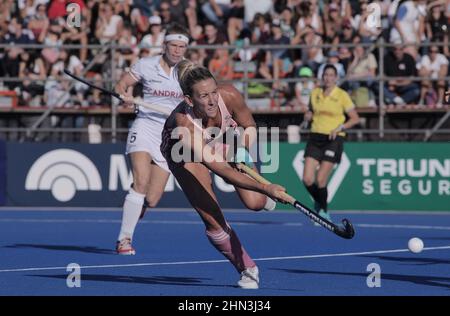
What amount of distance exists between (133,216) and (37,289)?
3.47m

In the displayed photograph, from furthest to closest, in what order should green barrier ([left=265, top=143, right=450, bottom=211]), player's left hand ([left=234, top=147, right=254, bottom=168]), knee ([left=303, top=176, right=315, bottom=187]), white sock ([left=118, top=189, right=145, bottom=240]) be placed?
1. green barrier ([left=265, top=143, right=450, bottom=211])
2. knee ([left=303, top=176, right=315, bottom=187])
3. white sock ([left=118, top=189, right=145, bottom=240])
4. player's left hand ([left=234, top=147, right=254, bottom=168])

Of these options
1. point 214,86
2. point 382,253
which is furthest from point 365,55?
point 214,86

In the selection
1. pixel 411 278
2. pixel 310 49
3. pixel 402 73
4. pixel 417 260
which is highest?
pixel 310 49

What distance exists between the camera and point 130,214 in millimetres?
13164

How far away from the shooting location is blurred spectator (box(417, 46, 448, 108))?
2114cm

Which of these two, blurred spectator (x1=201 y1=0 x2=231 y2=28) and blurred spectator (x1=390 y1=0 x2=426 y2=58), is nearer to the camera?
blurred spectator (x1=390 y1=0 x2=426 y2=58)

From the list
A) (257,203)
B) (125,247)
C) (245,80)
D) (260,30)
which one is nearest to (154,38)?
(260,30)

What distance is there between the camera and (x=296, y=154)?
20.9 meters

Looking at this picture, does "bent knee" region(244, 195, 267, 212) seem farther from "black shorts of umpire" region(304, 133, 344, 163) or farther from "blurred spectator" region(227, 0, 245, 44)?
"blurred spectator" region(227, 0, 245, 44)

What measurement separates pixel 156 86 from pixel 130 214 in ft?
4.93

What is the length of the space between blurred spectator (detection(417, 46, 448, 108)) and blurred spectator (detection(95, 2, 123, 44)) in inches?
231

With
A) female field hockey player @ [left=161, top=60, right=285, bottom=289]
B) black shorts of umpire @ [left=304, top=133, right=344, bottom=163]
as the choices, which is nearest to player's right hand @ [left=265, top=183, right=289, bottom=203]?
female field hockey player @ [left=161, top=60, right=285, bottom=289]

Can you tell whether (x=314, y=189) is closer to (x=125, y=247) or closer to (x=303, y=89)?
(x=303, y=89)
